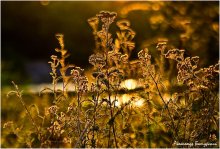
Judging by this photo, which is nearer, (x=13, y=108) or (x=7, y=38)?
(x=13, y=108)

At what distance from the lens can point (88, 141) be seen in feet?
8.74

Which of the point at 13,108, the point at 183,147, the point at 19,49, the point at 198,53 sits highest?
the point at 19,49

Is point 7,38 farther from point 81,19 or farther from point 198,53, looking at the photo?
point 198,53

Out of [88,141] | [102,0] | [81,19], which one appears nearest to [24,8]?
[81,19]

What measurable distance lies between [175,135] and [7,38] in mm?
12268

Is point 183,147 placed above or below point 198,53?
below

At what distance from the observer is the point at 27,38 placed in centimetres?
1480

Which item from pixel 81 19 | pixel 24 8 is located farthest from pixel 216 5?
pixel 24 8

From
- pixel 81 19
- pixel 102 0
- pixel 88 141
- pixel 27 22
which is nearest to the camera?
pixel 88 141

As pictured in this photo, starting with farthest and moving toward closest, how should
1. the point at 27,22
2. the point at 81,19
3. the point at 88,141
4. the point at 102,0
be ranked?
the point at 27,22 → the point at 81,19 → the point at 102,0 → the point at 88,141

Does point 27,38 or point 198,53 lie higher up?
point 27,38

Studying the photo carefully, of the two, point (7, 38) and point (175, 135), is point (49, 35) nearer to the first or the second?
point (7, 38)

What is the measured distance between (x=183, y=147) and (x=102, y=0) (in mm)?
9290

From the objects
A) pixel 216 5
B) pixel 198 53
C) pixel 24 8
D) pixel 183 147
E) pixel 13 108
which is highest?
pixel 24 8
